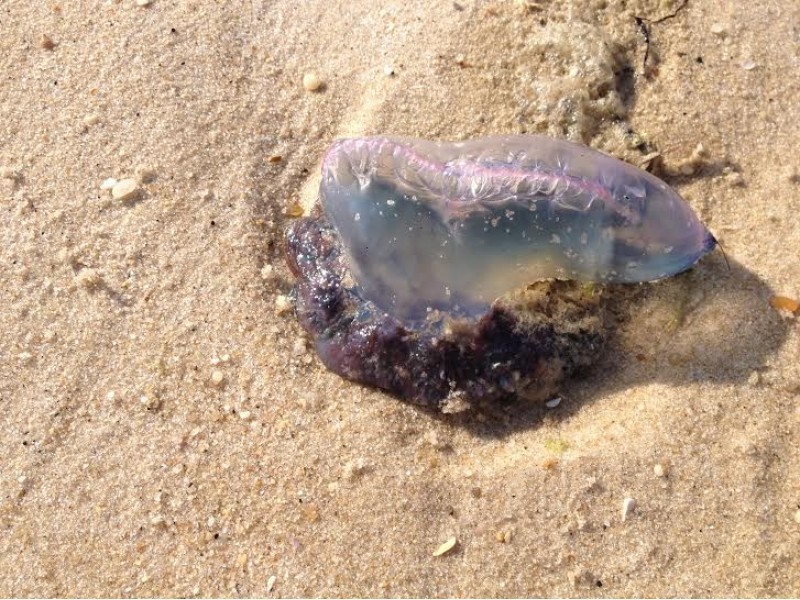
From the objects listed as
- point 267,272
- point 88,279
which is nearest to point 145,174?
point 88,279

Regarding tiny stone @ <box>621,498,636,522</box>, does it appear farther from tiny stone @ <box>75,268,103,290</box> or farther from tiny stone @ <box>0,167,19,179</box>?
tiny stone @ <box>0,167,19,179</box>

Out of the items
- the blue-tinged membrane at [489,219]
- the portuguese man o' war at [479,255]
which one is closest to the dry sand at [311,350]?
the portuguese man o' war at [479,255]

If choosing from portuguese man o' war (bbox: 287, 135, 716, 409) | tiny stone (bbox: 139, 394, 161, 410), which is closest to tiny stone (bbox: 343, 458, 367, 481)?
portuguese man o' war (bbox: 287, 135, 716, 409)

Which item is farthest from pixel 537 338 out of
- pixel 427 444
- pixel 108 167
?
pixel 108 167

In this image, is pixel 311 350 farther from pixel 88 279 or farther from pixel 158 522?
pixel 88 279

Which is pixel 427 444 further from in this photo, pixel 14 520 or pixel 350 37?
pixel 350 37

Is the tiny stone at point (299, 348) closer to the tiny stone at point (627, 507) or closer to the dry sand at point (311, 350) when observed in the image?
the dry sand at point (311, 350)
